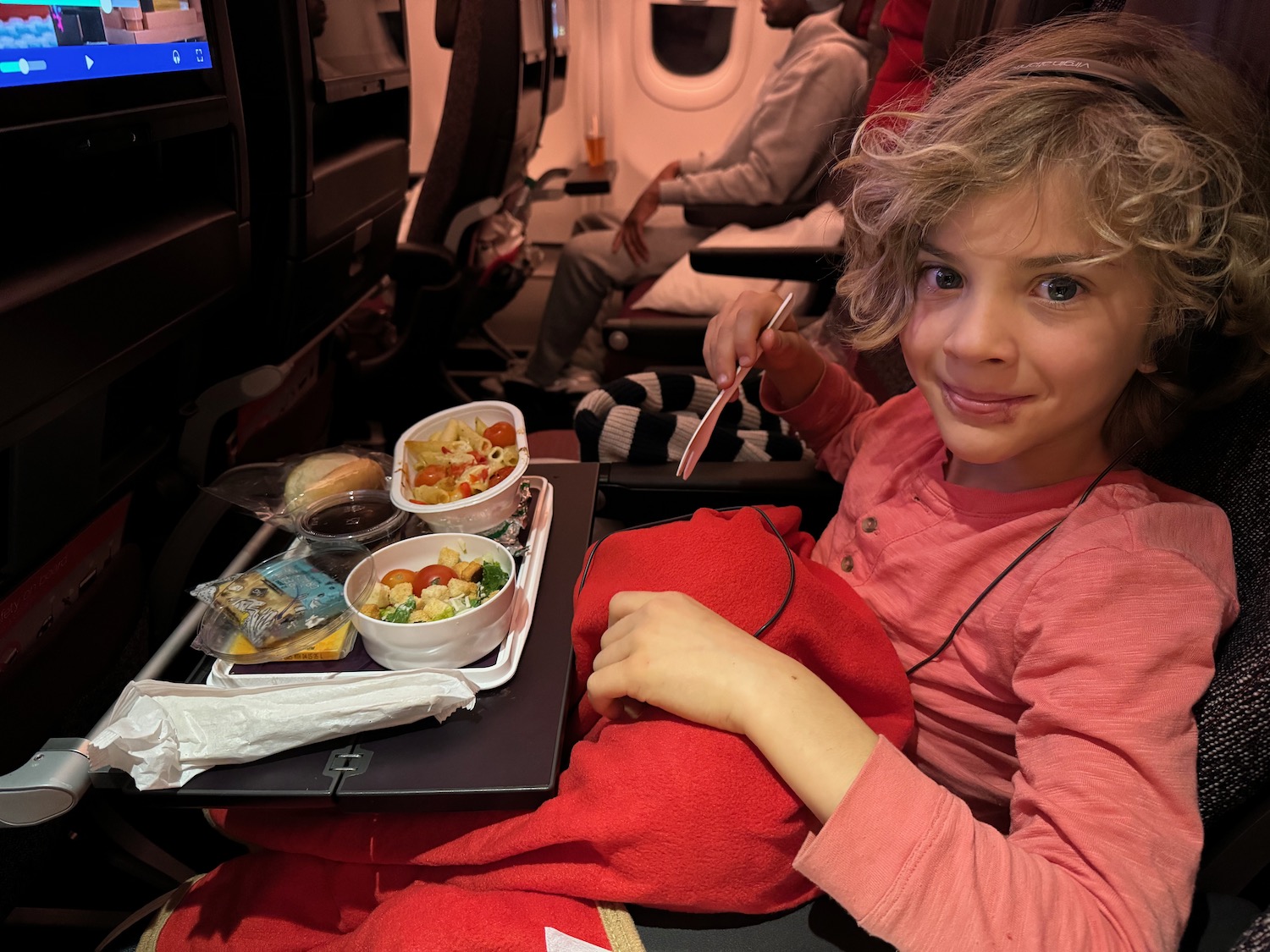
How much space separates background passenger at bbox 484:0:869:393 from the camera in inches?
95.6

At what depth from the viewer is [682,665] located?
67 cm

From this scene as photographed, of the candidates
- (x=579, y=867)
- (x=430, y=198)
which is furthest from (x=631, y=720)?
(x=430, y=198)

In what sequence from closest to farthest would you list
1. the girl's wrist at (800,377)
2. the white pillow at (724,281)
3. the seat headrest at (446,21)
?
the girl's wrist at (800,377), the white pillow at (724,281), the seat headrest at (446,21)

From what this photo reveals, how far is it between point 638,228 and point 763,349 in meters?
1.82

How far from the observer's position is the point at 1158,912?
1.89 ft

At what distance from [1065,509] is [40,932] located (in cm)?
139

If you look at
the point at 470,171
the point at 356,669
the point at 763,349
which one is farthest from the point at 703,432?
the point at 470,171

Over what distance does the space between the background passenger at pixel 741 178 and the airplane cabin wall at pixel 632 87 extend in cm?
92

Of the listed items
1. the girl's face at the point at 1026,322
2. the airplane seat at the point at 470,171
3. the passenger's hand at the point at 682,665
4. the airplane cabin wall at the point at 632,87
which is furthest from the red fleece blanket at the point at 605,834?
the airplane cabin wall at the point at 632,87

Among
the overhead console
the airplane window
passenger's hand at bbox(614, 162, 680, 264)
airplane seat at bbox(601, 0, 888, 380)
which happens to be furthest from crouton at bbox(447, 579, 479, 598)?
the airplane window

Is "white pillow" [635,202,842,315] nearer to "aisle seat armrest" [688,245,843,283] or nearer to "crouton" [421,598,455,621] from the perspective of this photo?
"aisle seat armrest" [688,245,843,283]

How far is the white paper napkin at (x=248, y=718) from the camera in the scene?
0.63 m

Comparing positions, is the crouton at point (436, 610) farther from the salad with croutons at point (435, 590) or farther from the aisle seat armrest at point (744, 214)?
the aisle seat armrest at point (744, 214)

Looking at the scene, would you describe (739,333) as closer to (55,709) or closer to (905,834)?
(905,834)
